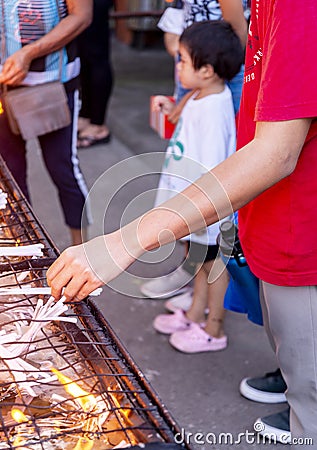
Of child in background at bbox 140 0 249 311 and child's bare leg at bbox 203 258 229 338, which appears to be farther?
child's bare leg at bbox 203 258 229 338

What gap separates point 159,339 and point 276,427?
85 cm

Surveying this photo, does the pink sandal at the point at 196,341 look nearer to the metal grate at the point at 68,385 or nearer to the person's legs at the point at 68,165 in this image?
the person's legs at the point at 68,165

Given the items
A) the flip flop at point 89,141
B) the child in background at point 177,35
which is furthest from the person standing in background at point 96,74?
the child in background at point 177,35

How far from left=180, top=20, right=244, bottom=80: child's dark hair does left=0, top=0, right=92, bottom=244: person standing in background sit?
57 cm

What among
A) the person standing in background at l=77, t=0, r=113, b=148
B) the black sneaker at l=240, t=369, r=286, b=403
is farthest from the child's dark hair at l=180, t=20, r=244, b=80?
the person standing in background at l=77, t=0, r=113, b=148

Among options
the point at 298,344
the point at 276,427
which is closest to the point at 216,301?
the point at 276,427

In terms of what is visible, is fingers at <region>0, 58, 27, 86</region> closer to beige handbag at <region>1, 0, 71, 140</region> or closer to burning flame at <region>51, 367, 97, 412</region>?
beige handbag at <region>1, 0, 71, 140</region>

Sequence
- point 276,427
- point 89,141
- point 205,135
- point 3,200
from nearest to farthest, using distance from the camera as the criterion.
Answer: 1. point 3,200
2. point 276,427
3. point 205,135
4. point 89,141

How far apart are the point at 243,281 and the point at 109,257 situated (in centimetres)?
91

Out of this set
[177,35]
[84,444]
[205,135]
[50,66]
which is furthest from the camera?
[177,35]

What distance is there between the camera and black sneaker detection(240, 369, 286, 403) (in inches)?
114

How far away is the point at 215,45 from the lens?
2.98 metres

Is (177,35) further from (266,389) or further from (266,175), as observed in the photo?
(266,175)

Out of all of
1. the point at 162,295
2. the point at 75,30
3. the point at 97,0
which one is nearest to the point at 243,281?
the point at 162,295
